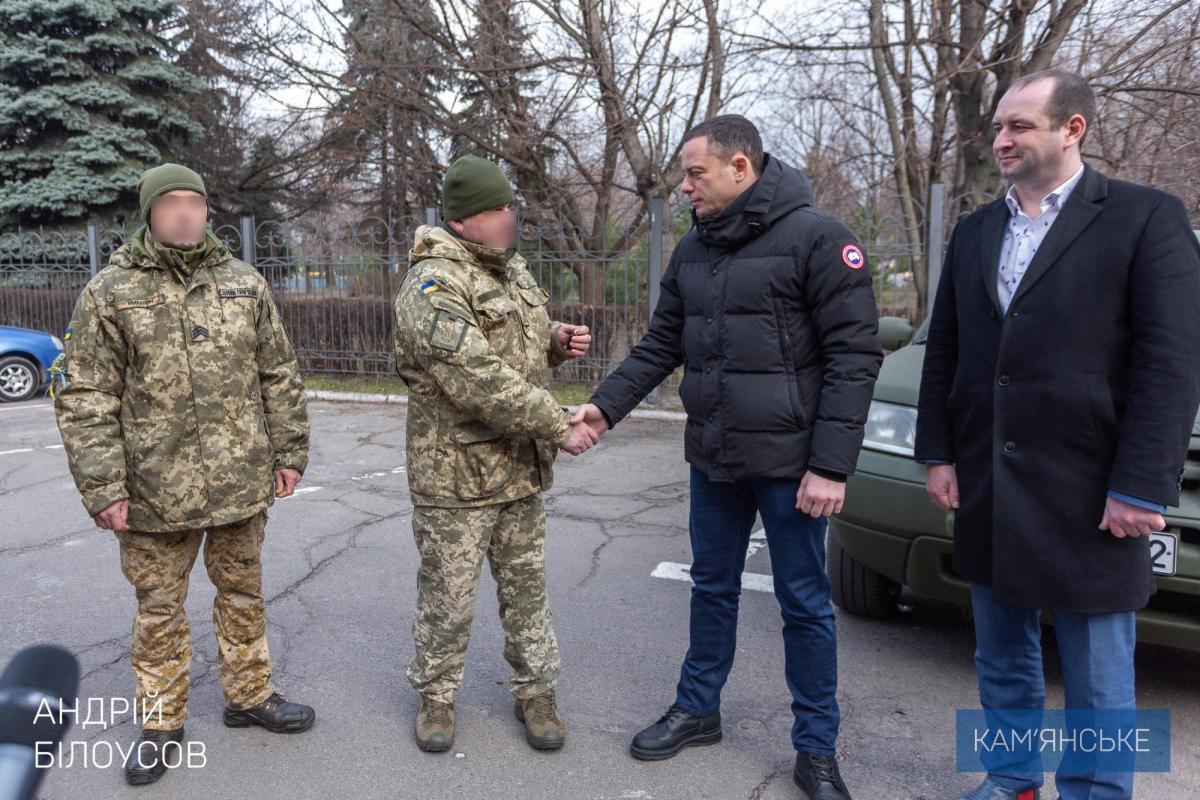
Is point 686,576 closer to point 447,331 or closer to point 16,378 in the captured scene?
point 447,331

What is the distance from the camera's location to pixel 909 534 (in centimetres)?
307

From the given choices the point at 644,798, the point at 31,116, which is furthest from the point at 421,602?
the point at 31,116

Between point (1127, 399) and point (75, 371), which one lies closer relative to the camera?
point (1127, 399)

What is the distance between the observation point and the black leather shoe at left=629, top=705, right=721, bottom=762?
2775 millimetres

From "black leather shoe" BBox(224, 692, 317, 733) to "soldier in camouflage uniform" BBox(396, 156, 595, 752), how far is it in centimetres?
41

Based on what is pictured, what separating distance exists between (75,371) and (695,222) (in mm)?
1888

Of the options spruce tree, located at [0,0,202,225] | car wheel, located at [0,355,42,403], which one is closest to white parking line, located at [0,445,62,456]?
car wheel, located at [0,355,42,403]

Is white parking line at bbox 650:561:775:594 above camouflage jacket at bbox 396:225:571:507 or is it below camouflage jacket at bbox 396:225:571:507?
below

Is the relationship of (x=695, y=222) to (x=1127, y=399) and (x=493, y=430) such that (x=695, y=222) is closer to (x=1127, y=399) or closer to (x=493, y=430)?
(x=493, y=430)

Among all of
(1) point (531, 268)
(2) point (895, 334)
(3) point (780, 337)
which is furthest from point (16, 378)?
(3) point (780, 337)

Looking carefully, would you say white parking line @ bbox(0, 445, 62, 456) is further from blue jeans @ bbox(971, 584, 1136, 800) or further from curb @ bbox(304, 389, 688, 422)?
blue jeans @ bbox(971, 584, 1136, 800)

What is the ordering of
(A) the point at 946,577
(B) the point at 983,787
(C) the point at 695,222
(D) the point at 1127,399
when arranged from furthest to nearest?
(A) the point at 946,577, (C) the point at 695,222, (B) the point at 983,787, (D) the point at 1127,399

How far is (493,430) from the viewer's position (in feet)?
8.88

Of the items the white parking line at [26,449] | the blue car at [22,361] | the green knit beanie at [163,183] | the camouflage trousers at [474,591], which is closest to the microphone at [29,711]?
the camouflage trousers at [474,591]
